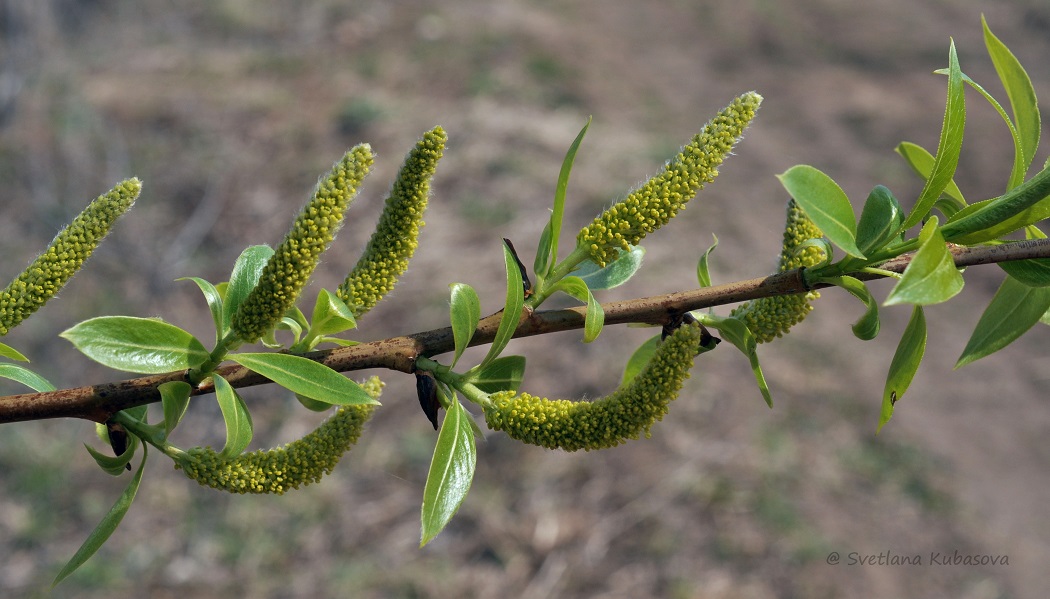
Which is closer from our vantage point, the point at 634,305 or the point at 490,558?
the point at 634,305

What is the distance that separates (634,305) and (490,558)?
3.93 metres

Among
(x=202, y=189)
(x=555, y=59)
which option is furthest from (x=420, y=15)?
(x=202, y=189)

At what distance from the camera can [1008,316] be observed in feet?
3.83

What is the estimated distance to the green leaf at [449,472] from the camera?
1020 millimetres

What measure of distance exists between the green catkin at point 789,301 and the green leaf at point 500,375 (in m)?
0.32

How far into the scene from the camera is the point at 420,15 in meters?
10.2

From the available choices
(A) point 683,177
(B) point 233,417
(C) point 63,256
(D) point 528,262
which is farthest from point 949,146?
(D) point 528,262

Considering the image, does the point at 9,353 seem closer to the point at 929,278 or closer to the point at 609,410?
the point at 609,410

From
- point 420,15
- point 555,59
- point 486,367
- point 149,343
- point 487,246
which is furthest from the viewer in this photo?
point 420,15

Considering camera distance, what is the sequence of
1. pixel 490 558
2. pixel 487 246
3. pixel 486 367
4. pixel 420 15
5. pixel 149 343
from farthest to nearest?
1. pixel 420 15
2. pixel 487 246
3. pixel 490 558
4. pixel 486 367
5. pixel 149 343

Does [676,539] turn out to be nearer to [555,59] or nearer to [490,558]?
[490,558]

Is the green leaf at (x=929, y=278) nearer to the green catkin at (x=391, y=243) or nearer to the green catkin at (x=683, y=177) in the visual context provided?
the green catkin at (x=683, y=177)

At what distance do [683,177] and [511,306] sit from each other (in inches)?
11.0

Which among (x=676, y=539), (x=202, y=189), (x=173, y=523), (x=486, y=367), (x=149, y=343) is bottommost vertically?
(x=676, y=539)
